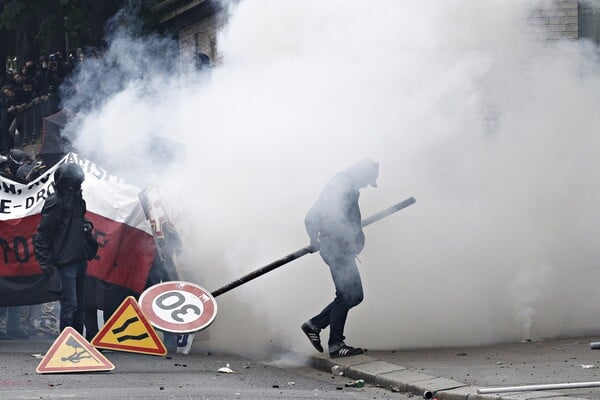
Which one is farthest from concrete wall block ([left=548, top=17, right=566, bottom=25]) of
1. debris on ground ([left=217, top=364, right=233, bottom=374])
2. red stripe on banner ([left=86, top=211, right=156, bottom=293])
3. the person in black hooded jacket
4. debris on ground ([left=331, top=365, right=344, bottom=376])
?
debris on ground ([left=217, top=364, right=233, bottom=374])

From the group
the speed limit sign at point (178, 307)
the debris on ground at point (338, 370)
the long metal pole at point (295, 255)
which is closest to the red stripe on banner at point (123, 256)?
the speed limit sign at point (178, 307)

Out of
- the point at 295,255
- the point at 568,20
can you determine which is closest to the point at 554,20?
the point at 568,20

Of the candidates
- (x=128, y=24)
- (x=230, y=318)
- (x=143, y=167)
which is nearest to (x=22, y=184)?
(x=143, y=167)

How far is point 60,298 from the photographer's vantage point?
40.0 feet

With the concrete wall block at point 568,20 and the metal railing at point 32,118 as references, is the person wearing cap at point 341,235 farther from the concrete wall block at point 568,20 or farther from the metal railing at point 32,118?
the metal railing at point 32,118

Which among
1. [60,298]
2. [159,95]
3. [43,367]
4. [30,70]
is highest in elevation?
[30,70]

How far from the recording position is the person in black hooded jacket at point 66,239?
1180cm

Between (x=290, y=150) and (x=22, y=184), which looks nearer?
(x=290, y=150)

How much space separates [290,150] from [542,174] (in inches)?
86.6

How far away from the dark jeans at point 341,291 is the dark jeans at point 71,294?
2.19 meters

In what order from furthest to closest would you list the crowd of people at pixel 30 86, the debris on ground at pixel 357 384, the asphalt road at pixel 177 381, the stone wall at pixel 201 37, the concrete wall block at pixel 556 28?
the crowd of people at pixel 30 86 → the stone wall at pixel 201 37 → the concrete wall block at pixel 556 28 → the debris on ground at pixel 357 384 → the asphalt road at pixel 177 381

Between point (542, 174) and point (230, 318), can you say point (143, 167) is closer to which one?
point (230, 318)

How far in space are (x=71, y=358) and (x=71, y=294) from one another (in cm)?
165

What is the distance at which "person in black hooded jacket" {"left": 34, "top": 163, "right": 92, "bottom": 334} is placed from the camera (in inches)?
465
